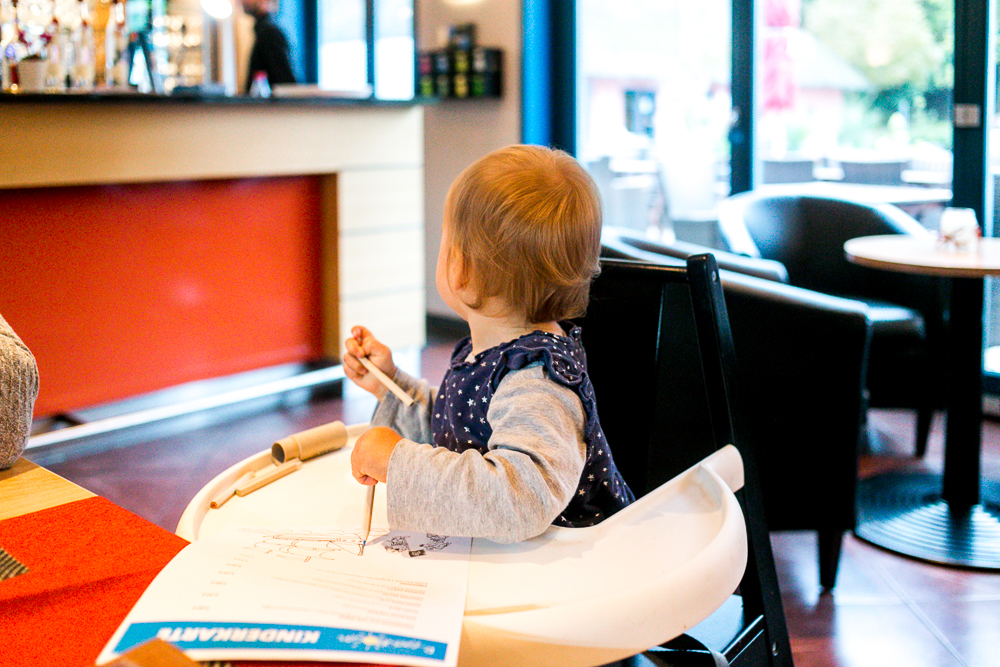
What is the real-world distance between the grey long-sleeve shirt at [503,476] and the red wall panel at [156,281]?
2.83 metres

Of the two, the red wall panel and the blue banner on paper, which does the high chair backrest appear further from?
the red wall panel

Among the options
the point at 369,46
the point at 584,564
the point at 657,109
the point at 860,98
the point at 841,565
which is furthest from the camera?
the point at 657,109

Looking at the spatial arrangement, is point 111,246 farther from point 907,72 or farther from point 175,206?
point 907,72

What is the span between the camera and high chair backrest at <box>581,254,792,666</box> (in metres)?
1.12

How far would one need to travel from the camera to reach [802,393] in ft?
7.07

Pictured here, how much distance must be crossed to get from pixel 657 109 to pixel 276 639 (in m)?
4.80

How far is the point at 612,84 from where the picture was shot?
521 centimetres

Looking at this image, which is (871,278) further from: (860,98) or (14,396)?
(14,396)

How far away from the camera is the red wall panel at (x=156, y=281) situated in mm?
3252

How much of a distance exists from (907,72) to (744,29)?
0.82 metres

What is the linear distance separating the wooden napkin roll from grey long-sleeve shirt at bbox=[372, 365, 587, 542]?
0.25 meters

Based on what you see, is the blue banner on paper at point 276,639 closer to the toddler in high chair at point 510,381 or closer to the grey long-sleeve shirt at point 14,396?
the toddler in high chair at point 510,381

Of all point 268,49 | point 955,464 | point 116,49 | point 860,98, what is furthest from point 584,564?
point 268,49

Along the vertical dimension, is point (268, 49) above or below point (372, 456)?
above
